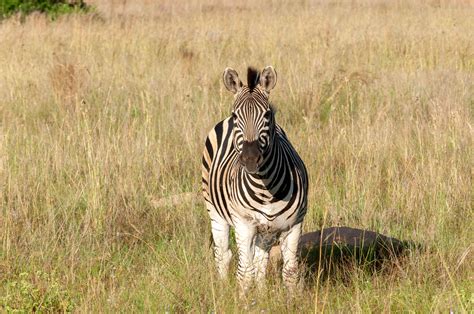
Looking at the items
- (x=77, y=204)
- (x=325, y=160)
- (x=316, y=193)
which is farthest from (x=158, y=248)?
(x=325, y=160)

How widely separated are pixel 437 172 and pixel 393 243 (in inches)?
56.5

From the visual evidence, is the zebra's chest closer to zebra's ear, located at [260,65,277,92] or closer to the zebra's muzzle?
the zebra's muzzle

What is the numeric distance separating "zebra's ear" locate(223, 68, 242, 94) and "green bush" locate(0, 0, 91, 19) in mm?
13322

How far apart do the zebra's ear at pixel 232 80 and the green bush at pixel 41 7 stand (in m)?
13.3

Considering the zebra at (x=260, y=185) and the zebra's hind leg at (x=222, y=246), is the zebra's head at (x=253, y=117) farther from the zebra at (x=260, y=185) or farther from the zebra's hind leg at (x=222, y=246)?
the zebra's hind leg at (x=222, y=246)

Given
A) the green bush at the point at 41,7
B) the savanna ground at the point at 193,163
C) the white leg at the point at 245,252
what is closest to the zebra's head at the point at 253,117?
the white leg at the point at 245,252

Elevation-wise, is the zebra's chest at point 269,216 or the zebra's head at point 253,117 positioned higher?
the zebra's head at point 253,117

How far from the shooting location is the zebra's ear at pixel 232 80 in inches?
178

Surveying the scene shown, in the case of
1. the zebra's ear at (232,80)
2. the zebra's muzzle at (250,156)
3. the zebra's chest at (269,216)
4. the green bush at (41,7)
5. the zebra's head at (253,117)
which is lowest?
the zebra's chest at (269,216)

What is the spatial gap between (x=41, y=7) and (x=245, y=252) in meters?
14.9

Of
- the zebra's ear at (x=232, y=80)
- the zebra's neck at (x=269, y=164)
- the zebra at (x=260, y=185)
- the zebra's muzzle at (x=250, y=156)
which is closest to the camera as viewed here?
the zebra's muzzle at (x=250, y=156)

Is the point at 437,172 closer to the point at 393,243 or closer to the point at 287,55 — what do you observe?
the point at 393,243

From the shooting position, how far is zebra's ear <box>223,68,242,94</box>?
4.53 meters

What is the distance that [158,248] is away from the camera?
225 inches
